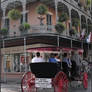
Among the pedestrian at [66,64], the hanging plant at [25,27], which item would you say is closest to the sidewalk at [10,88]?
the pedestrian at [66,64]

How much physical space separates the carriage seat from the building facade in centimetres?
931

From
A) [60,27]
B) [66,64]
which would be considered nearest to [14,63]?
[60,27]

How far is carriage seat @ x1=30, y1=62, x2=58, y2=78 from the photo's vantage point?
969 cm

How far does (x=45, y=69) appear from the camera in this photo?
9.78 metres

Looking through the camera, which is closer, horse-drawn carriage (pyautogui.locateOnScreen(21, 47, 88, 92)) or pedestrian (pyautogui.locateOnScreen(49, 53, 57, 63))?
horse-drawn carriage (pyautogui.locateOnScreen(21, 47, 88, 92))

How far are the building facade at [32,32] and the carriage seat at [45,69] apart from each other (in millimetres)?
A: 9307

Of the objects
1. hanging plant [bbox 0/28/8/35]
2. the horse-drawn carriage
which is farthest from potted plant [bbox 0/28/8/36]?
the horse-drawn carriage

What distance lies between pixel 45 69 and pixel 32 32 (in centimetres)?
1072

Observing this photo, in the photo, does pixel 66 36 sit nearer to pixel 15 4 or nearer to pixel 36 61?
pixel 15 4

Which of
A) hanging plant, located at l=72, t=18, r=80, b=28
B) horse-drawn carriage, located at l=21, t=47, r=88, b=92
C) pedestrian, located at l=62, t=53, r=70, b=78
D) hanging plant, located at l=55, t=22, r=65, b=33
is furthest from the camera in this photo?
hanging plant, located at l=72, t=18, r=80, b=28

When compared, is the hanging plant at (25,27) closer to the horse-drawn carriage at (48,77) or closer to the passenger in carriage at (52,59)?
the passenger in carriage at (52,59)

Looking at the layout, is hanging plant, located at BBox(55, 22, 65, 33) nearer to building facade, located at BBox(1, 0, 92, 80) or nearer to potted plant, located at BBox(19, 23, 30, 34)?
building facade, located at BBox(1, 0, 92, 80)

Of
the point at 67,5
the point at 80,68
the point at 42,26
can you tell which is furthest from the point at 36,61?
the point at 67,5

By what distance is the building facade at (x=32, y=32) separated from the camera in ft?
65.8
